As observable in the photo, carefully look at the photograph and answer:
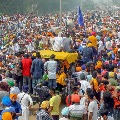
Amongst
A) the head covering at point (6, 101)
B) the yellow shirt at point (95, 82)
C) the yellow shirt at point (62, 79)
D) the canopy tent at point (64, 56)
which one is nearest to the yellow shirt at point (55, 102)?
the head covering at point (6, 101)

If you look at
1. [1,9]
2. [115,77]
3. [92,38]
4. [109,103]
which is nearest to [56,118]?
[109,103]

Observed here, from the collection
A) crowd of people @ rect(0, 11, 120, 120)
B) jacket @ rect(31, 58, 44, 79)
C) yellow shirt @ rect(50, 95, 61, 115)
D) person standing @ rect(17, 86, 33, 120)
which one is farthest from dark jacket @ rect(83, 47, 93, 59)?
yellow shirt @ rect(50, 95, 61, 115)

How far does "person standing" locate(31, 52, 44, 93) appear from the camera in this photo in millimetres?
14156

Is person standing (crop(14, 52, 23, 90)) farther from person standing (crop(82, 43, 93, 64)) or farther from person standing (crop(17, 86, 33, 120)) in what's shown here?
person standing (crop(82, 43, 93, 64))

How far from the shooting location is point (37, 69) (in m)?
14.3

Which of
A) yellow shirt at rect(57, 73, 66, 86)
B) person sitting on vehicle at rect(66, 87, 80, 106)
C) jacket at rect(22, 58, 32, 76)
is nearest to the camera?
person sitting on vehicle at rect(66, 87, 80, 106)

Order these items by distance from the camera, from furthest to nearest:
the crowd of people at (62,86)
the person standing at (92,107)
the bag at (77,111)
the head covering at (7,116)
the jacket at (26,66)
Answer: the jacket at (26,66) → the person standing at (92,107) → the crowd of people at (62,86) → the bag at (77,111) → the head covering at (7,116)

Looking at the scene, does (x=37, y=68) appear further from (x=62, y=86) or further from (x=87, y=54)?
(x=87, y=54)

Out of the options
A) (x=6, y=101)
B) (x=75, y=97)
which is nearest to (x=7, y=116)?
(x=6, y=101)

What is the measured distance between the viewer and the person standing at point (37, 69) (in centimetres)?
1416

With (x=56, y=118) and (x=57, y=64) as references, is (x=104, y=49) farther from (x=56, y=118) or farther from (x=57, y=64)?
(x=56, y=118)

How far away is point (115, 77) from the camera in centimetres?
1331

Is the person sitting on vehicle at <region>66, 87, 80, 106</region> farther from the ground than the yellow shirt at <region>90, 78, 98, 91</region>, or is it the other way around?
the yellow shirt at <region>90, 78, 98, 91</region>

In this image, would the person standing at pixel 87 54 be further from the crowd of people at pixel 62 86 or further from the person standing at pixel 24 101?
the person standing at pixel 24 101
